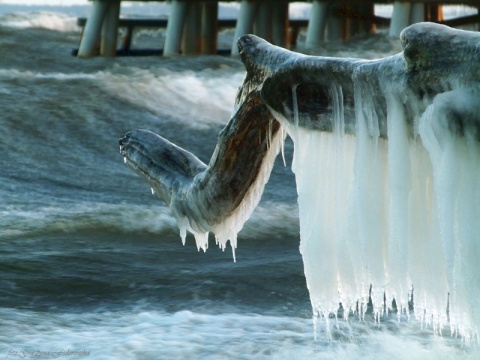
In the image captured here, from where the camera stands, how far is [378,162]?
3.39 metres

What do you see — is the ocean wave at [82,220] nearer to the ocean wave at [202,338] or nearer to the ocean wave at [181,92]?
the ocean wave at [202,338]

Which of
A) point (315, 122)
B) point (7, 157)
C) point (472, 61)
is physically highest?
point (472, 61)

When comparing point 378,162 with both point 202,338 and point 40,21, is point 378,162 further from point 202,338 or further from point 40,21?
point 40,21

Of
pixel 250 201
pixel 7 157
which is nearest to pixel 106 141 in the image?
pixel 7 157

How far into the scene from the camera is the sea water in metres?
5.88

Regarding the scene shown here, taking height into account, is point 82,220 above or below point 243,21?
below

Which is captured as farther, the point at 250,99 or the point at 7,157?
the point at 7,157

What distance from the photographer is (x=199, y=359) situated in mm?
5590

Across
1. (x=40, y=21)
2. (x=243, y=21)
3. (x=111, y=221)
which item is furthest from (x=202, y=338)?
(x=40, y=21)

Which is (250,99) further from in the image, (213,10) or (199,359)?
(213,10)

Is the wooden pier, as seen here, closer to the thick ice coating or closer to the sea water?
the sea water

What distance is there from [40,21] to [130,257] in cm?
2922

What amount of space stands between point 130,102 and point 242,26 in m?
6.77

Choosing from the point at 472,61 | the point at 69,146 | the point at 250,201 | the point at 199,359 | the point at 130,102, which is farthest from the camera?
the point at 130,102
